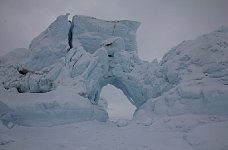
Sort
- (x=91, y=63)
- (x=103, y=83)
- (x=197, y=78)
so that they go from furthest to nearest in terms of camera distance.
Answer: (x=103, y=83) → (x=91, y=63) → (x=197, y=78)

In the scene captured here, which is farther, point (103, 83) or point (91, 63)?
point (103, 83)

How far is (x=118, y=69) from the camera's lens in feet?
66.1

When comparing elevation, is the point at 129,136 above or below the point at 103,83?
below

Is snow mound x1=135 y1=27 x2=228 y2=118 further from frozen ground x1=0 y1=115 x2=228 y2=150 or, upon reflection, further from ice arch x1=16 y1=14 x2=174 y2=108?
ice arch x1=16 y1=14 x2=174 y2=108

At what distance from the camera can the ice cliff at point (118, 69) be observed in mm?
14836

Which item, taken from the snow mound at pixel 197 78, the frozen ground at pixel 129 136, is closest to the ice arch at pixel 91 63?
the snow mound at pixel 197 78

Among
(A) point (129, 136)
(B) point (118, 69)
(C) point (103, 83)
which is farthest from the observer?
(C) point (103, 83)

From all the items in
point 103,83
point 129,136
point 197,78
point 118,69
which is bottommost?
point 129,136

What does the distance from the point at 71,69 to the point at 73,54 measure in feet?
4.73

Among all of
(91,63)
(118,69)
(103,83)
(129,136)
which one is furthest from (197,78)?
(103,83)

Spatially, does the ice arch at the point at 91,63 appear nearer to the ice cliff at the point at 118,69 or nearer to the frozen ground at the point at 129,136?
the ice cliff at the point at 118,69

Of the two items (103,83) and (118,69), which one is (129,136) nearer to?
(118,69)

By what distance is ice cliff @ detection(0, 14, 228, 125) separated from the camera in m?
14.8

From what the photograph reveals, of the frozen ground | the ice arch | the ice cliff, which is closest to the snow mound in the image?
the ice cliff
